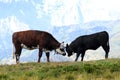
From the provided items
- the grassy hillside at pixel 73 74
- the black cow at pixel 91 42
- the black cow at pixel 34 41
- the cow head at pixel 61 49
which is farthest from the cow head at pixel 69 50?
the grassy hillside at pixel 73 74

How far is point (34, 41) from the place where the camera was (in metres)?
38.1

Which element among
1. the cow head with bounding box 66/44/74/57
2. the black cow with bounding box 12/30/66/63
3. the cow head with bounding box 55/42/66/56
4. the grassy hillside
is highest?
the grassy hillside

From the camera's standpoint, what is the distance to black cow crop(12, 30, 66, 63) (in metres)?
38.0

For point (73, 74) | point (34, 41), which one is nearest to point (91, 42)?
point (34, 41)

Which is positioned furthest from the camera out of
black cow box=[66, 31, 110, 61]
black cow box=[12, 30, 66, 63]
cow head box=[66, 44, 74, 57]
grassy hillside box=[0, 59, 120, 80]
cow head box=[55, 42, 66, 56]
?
cow head box=[66, 44, 74, 57]

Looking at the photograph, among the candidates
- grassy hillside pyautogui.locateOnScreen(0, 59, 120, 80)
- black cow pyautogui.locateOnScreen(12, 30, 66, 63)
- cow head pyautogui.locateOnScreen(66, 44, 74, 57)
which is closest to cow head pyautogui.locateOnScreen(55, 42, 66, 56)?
black cow pyautogui.locateOnScreen(12, 30, 66, 63)

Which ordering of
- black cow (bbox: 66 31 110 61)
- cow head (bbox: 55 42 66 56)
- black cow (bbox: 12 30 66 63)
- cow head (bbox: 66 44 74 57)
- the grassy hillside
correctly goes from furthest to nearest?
cow head (bbox: 66 44 74 57)
black cow (bbox: 66 31 110 61)
cow head (bbox: 55 42 66 56)
black cow (bbox: 12 30 66 63)
the grassy hillside

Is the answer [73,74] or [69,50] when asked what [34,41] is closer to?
[69,50]

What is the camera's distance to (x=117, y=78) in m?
19.9

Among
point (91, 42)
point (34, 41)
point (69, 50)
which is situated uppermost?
point (34, 41)

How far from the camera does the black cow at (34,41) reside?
3800cm

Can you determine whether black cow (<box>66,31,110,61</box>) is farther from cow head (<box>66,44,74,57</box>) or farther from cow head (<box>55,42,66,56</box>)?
cow head (<box>66,44,74,57</box>)

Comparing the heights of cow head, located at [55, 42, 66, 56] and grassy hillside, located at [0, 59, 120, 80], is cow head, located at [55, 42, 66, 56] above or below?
below

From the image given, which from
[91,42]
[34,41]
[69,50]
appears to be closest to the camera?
[34,41]
